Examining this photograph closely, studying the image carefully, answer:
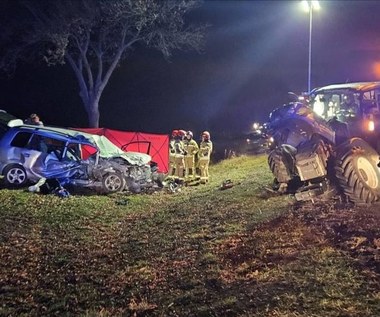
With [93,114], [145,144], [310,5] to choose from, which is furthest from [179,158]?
[93,114]

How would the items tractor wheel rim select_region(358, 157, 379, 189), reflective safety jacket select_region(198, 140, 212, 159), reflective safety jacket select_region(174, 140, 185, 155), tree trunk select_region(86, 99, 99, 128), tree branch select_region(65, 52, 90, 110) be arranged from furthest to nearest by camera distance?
1. tree branch select_region(65, 52, 90, 110)
2. tree trunk select_region(86, 99, 99, 128)
3. reflective safety jacket select_region(174, 140, 185, 155)
4. reflective safety jacket select_region(198, 140, 212, 159)
5. tractor wheel rim select_region(358, 157, 379, 189)

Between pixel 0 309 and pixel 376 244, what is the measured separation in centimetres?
486

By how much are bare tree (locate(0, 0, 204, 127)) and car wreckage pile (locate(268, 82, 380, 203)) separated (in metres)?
15.5

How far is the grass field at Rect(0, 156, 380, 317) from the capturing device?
5.62 m

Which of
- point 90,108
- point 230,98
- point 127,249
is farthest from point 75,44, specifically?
point 127,249

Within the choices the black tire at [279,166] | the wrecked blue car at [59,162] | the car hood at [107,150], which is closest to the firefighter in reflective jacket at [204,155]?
the car hood at [107,150]

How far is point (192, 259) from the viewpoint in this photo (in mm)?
7352

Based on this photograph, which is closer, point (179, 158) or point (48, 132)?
point (48, 132)

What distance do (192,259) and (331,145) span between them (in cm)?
433

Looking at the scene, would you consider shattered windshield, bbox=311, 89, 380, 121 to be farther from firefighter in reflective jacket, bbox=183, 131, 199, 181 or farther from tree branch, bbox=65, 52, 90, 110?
Answer: tree branch, bbox=65, 52, 90, 110

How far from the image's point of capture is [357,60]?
3909cm

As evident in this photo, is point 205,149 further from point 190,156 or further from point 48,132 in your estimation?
point 48,132

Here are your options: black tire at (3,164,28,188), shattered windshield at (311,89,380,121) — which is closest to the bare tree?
black tire at (3,164,28,188)

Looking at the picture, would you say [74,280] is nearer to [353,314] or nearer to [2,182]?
[353,314]
